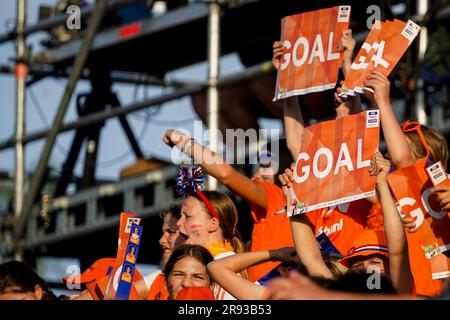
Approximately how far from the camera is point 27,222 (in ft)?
41.2

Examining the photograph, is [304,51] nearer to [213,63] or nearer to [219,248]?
[219,248]

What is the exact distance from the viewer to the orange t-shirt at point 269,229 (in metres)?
6.14

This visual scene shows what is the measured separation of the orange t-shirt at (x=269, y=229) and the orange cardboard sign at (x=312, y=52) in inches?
22.6

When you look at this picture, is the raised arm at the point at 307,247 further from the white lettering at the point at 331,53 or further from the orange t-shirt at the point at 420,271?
the white lettering at the point at 331,53

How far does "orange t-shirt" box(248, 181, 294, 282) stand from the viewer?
6141 mm

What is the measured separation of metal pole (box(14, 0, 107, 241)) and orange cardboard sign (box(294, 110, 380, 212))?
6.69m

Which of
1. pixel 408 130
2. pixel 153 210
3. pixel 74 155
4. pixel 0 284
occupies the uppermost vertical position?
pixel 74 155

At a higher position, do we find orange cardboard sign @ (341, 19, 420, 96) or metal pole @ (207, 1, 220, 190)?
metal pole @ (207, 1, 220, 190)

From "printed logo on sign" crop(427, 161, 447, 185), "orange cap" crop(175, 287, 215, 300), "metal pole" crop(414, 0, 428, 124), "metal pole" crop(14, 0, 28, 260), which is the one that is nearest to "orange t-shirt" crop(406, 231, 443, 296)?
"printed logo on sign" crop(427, 161, 447, 185)

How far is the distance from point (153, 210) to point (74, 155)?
1776 millimetres

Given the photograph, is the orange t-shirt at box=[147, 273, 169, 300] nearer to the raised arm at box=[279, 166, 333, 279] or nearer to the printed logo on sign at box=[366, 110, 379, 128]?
the raised arm at box=[279, 166, 333, 279]

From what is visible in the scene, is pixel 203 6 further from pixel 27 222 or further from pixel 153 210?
pixel 27 222

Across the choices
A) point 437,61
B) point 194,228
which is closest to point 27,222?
point 437,61
